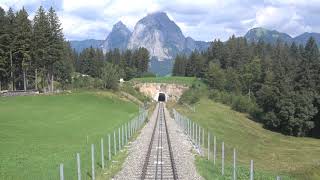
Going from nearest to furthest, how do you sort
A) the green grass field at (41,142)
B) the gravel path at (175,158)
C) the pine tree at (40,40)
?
the green grass field at (41,142), the gravel path at (175,158), the pine tree at (40,40)

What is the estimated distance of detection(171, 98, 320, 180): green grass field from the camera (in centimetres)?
3541

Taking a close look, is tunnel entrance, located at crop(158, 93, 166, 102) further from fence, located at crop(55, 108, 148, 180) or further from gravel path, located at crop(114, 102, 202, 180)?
fence, located at crop(55, 108, 148, 180)

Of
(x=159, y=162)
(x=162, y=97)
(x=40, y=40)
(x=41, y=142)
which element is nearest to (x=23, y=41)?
(x=40, y=40)

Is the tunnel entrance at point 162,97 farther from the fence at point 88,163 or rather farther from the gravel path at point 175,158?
the fence at point 88,163

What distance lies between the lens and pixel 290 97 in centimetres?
10381

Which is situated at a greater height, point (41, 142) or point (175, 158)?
point (41, 142)

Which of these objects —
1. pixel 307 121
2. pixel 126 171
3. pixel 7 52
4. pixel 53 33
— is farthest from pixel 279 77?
pixel 126 171

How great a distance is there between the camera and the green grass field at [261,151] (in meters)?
35.4

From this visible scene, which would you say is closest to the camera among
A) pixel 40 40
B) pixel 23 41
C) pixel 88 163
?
pixel 88 163

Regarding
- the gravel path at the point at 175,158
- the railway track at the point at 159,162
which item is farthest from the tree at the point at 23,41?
the railway track at the point at 159,162

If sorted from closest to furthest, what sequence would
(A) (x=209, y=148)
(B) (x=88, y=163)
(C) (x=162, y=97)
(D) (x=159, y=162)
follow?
(B) (x=88, y=163) < (D) (x=159, y=162) < (A) (x=209, y=148) < (C) (x=162, y=97)

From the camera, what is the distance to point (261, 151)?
204 feet

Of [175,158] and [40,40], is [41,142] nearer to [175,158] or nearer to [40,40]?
[175,158]

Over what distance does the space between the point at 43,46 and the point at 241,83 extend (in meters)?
77.1
